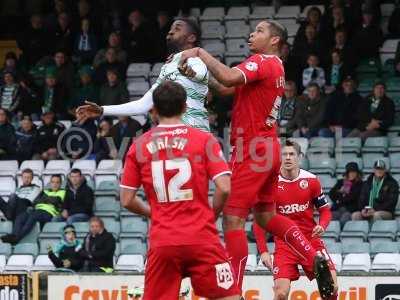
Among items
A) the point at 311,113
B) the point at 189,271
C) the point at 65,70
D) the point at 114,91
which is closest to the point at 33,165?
the point at 114,91

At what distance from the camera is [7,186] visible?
2330 cm

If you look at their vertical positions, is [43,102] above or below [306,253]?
above

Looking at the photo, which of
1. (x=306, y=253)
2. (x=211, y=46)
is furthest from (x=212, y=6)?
(x=306, y=253)

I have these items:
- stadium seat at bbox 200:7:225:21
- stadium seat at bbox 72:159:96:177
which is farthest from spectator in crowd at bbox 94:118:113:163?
stadium seat at bbox 200:7:225:21

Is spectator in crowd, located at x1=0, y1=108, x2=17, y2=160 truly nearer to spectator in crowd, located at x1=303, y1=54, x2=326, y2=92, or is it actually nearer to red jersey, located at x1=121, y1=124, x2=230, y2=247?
spectator in crowd, located at x1=303, y1=54, x2=326, y2=92

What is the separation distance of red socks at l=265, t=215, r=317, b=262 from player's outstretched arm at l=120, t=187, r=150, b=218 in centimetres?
211

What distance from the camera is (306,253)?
14.3 m

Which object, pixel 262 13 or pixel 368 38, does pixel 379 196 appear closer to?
pixel 368 38

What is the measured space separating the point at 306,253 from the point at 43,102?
37.8 ft

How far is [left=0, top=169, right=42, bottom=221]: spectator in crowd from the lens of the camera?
2238cm

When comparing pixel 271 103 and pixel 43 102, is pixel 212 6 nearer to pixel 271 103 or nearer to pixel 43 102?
pixel 43 102

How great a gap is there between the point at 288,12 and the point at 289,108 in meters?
3.13

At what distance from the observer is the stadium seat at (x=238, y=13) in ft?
83.0

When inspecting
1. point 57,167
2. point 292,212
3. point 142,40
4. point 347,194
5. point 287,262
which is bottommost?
point 287,262
